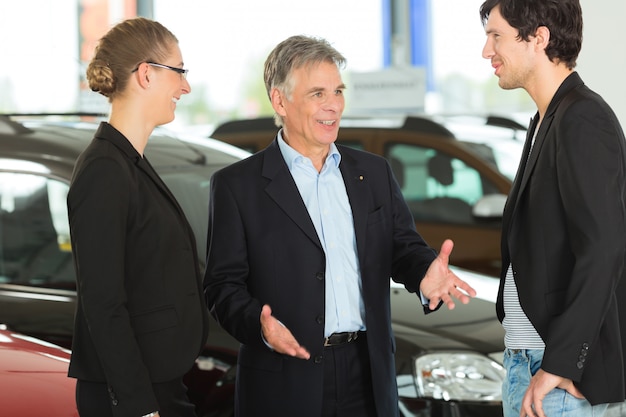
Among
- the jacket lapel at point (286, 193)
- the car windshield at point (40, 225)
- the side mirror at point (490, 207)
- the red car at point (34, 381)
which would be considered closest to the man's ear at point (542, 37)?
the jacket lapel at point (286, 193)

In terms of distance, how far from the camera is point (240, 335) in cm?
290

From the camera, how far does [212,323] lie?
3.71m

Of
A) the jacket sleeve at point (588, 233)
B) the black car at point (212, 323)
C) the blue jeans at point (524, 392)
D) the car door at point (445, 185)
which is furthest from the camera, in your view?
the car door at point (445, 185)

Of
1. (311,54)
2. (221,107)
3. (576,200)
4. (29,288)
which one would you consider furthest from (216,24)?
(576,200)

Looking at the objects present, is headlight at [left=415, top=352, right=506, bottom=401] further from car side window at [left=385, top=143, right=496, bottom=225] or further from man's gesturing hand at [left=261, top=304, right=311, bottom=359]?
car side window at [left=385, top=143, right=496, bottom=225]

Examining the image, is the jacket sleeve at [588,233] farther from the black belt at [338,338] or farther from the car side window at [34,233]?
the car side window at [34,233]

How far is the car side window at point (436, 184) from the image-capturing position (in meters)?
6.60

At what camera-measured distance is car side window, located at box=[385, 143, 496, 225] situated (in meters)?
6.60

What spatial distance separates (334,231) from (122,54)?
0.79 metres

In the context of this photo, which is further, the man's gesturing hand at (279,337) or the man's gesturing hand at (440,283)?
the man's gesturing hand at (440,283)

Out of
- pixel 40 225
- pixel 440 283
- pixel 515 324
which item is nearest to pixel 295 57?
pixel 440 283

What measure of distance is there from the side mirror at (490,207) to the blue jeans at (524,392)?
3278mm

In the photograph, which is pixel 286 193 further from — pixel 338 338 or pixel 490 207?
pixel 490 207

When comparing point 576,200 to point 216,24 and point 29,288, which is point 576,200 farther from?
point 216,24
